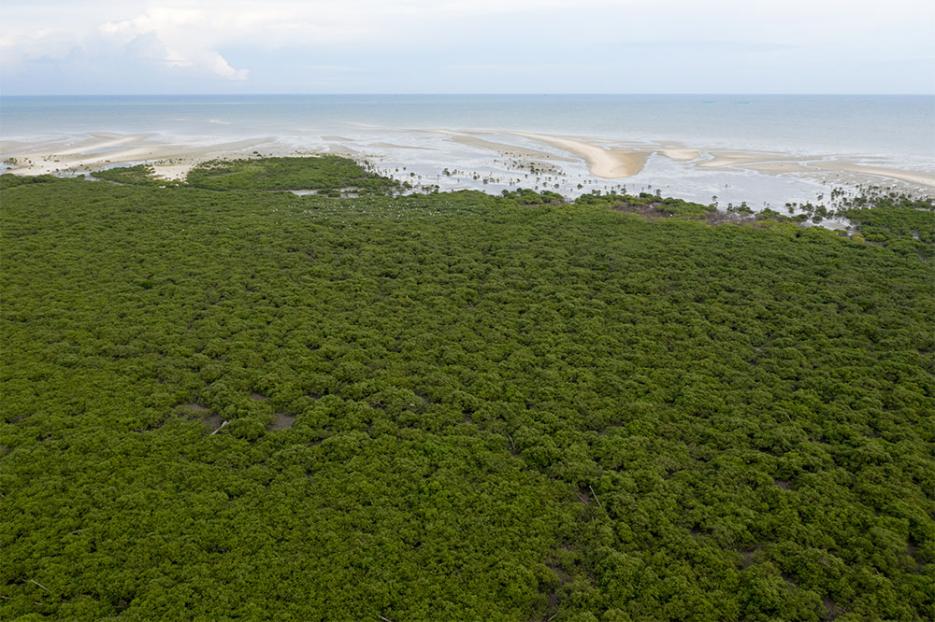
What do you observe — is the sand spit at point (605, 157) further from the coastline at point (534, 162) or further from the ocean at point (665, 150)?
the ocean at point (665, 150)

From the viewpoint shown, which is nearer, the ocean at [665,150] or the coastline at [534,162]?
the coastline at [534,162]

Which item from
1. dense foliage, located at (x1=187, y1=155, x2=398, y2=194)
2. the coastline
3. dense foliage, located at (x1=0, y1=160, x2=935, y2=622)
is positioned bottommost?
dense foliage, located at (x1=0, y1=160, x2=935, y2=622)

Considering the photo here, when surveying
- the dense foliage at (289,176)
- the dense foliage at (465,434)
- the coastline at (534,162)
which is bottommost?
the dense foliage at (465,434)

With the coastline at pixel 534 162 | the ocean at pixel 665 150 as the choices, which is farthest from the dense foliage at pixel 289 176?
the ocean at pixel 665 150

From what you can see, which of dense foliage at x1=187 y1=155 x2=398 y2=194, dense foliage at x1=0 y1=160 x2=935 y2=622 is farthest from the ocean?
dense foliage at x1=0 y1=160 x2=935 y2=622

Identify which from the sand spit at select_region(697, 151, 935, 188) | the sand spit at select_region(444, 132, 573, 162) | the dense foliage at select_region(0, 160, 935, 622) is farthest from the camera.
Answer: the sand spit at select_region(444, 132, 573, 162)

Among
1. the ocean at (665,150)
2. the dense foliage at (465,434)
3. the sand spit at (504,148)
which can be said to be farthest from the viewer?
the sand spit at (504,148)

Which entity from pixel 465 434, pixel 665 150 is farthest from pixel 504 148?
pixel 465 434

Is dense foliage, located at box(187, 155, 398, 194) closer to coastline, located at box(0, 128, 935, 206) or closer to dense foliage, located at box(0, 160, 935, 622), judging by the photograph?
coastline, located at box(0, 128, 935, 206)
